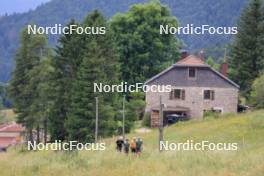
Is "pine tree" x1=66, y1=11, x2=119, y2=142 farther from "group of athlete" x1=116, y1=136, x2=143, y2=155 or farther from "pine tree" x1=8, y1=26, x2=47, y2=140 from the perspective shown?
"group of athlete" x1=116, y1=136, x2=143, y2=155

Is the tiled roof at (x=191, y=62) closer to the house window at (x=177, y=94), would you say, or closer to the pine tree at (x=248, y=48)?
the house window at (x=177, y=94)

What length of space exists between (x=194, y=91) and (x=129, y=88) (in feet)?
22.6

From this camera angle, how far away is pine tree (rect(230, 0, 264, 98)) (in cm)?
6462

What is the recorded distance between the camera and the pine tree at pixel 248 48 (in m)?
64.6

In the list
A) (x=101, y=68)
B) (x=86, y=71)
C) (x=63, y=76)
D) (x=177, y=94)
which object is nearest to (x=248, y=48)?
(x=177, y=94)

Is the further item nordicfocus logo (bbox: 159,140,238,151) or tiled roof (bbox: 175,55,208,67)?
tiled roof (bbox: 175,55,208,67)

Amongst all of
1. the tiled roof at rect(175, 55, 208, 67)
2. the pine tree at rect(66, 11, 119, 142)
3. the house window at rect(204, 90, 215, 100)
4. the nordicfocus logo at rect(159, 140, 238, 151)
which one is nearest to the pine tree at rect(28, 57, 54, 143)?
the pine tree at rect(66, 11, 119, 142)

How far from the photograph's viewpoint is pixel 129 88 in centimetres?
6531

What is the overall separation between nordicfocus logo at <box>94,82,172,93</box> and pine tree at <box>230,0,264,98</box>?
8.06 metres

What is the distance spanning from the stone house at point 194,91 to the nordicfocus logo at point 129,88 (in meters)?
→ 0.41

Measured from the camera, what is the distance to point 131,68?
69125 mm

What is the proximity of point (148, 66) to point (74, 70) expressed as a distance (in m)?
22.0

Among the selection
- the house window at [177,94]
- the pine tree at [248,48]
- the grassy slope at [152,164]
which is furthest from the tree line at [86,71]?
the grassy slope at [152,164]

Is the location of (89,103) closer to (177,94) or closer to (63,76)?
(63,76)
